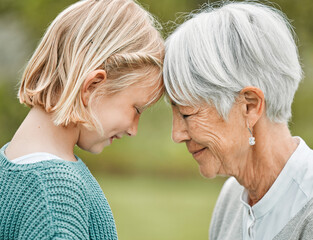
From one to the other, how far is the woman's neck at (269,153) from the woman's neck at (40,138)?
2.76 ft

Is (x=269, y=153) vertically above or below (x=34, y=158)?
below

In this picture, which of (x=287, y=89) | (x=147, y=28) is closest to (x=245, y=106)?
(x=287, y=89)

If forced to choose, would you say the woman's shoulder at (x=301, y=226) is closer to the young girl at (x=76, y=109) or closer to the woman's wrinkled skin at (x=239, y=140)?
the woman's wrinkled skin at (x=239, y=140)

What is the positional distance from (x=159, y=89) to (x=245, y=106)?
0.38m

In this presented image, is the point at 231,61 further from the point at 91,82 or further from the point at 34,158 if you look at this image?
the point at 34,158

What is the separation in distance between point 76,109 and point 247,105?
75cm

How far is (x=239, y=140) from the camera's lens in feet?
8.41

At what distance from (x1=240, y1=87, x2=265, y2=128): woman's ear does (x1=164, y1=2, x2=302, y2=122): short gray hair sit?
0.09 ft

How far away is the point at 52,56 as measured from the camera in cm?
233

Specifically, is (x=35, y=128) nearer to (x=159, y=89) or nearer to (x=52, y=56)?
(x=52, y=56)

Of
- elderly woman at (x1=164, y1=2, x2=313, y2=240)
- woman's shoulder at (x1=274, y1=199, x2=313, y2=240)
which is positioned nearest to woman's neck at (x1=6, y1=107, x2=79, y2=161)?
elderly woman at (x1=164, y1=2, x2=313, y2=240)

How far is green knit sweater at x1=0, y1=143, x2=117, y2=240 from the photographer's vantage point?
2.01 meters

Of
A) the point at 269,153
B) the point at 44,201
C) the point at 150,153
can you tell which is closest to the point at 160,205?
the point at 150,153

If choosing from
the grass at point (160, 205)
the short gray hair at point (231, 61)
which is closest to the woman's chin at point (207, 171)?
the short gray hair at point (231, 61)
